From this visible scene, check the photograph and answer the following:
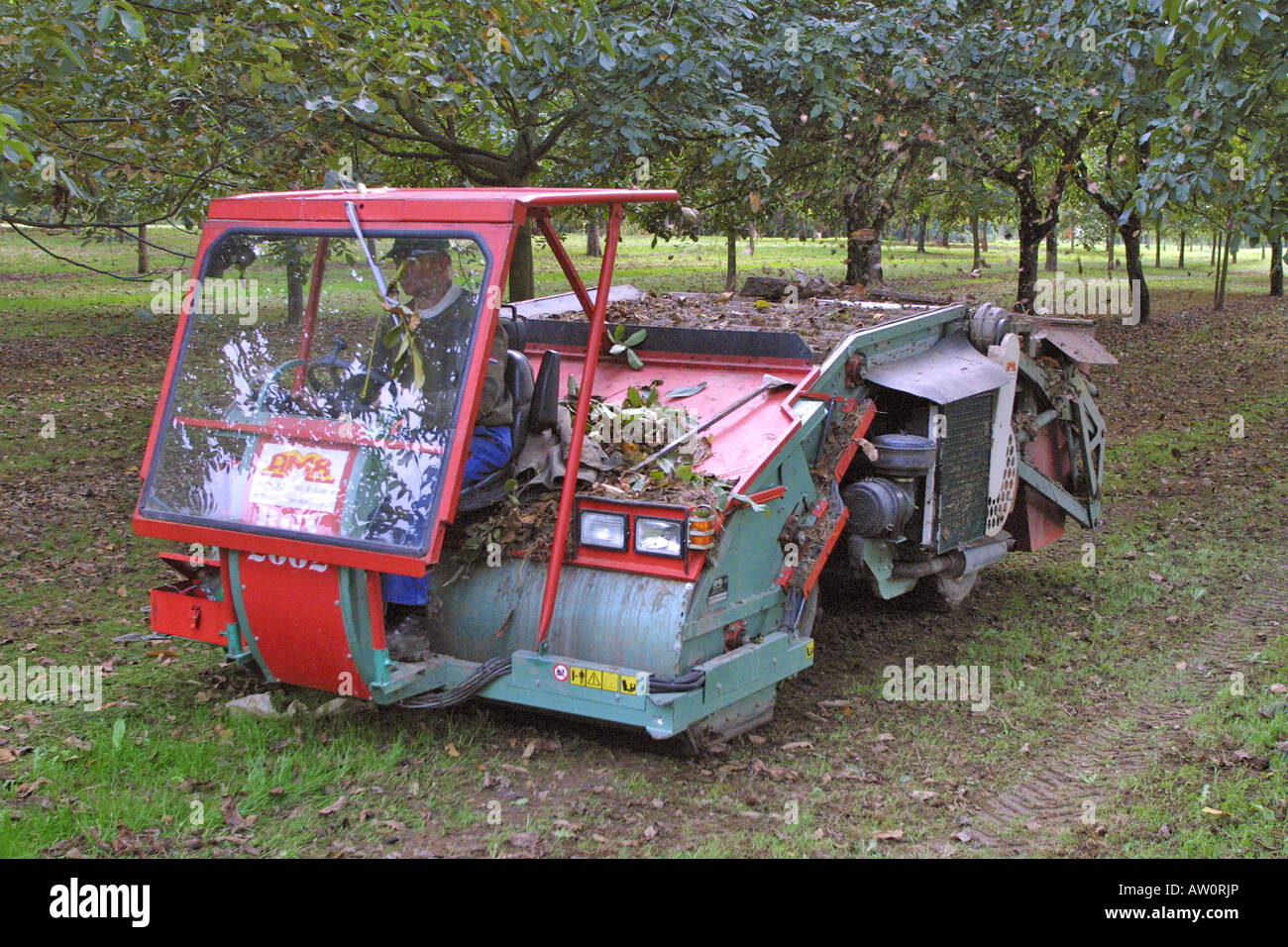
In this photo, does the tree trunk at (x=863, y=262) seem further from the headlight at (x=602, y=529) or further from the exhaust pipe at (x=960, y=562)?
the headlight at (x=602, y=529)

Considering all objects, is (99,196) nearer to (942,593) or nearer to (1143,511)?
(942,593)

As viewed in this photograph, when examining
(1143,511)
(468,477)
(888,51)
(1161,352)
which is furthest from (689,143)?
(1161,352)

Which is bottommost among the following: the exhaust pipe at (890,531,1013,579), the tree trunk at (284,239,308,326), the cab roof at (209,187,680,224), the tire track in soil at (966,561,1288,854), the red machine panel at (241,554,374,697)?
the tire track in soil at (966,561,1288,854)

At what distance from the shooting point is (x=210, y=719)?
5570 millimetres


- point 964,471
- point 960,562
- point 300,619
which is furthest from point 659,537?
point 960,562

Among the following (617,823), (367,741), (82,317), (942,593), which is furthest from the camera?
(82,317)

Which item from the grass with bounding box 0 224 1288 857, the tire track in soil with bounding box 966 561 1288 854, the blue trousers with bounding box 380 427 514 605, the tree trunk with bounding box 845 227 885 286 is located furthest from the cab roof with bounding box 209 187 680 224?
the tree trunk with bounding box 845 227 885 286

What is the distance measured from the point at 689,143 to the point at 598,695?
23.8 feet

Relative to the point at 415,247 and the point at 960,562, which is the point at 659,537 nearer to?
the point at 415,247

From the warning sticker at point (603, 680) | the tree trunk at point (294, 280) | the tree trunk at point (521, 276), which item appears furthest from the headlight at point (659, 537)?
the tree trunk at point (521, 276)

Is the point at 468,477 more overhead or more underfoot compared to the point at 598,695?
more overhead

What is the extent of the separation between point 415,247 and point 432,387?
0.58 metres

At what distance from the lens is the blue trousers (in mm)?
5281

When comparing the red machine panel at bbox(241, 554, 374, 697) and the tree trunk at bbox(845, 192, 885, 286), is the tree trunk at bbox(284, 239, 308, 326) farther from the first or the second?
the tree trunk at bbox(845, 192, 885, 286)
